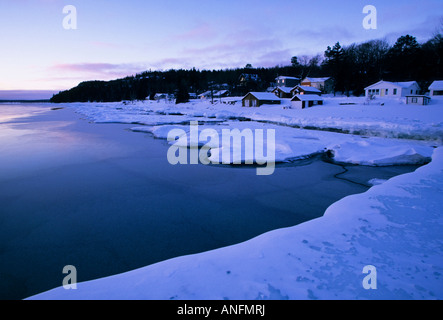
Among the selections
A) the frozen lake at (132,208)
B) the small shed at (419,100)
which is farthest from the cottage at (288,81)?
the frozen lake at (132,208)

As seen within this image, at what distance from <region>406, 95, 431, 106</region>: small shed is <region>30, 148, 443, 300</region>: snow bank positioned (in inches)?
1004

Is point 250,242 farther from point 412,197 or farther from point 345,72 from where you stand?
point 345,72

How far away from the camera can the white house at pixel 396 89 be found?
31.3m

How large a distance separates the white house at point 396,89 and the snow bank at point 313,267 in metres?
33.9

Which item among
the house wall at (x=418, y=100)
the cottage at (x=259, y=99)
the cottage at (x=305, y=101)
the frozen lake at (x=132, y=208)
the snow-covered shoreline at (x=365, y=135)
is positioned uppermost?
the cottage at (x=259, y=99)

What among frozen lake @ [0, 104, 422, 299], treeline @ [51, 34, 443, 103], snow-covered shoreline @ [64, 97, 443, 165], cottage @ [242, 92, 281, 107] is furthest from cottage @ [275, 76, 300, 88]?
frozen lake @ [0, 104, 422, 299]

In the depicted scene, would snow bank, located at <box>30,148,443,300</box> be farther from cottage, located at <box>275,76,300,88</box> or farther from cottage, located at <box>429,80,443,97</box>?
cottage, located at <box>275,76,300,88</box>

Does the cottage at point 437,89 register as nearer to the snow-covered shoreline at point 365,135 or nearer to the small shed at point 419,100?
the snow-covered shoreline at point 365,135

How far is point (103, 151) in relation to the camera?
39.4 feet

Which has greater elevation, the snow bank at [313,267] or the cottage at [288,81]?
the cottage at [288,81]

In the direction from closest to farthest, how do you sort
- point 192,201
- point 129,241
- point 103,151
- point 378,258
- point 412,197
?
point 378,258 → point 129,241 → point 412,197 → point 192,201 → point 103,151

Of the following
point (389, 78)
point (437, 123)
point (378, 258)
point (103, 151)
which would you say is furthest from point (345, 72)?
point (378, 258)

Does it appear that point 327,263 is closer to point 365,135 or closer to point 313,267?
point 313,267
